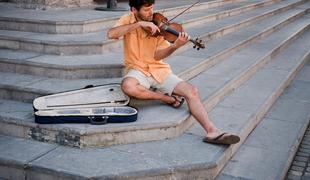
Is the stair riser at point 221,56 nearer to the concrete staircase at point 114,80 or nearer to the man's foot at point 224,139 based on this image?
the concrete staircase at point 114,80

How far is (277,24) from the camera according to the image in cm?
827

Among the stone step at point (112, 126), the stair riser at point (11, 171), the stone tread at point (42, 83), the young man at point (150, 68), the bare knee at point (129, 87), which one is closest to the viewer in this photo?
the stair riser at point (11, 171)

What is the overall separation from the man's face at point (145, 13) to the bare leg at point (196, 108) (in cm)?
64

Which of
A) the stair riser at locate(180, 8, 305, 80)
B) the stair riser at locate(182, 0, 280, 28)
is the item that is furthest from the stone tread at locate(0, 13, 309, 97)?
the stair riser at locate(182, 0, 280, 28)

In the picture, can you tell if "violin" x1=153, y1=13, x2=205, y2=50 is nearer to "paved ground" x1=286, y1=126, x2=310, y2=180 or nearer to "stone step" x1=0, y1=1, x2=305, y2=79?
"stone step" x1=0, y1=1, x2=305, y2=79

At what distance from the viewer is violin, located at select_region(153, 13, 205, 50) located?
3271mm

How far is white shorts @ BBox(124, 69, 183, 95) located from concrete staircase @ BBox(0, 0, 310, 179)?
0.18m

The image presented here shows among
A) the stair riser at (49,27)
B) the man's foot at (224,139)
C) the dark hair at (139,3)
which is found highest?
the dark hair at (139,3)

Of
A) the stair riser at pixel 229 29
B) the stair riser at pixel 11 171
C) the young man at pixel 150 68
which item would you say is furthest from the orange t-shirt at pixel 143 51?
the stair riser at pixel 229 29

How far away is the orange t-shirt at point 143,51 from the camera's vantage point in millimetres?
3510

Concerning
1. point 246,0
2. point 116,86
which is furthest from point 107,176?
point 246,0

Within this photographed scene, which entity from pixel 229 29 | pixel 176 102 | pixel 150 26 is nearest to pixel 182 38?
pixel 150 26

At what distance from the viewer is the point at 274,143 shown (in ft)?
12.3

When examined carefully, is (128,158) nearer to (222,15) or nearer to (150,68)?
(150,68)
